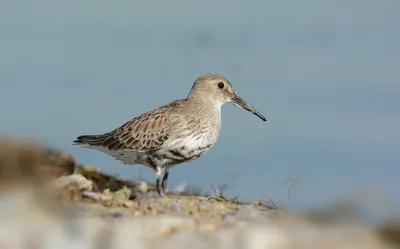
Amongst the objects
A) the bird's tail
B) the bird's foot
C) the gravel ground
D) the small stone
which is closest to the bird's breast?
the bird's foot

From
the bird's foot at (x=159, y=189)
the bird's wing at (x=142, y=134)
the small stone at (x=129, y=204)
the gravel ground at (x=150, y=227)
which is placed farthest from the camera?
the bird's wing at (x=142, y=134)

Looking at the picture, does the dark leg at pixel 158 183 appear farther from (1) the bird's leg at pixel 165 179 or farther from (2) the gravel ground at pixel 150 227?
(2) the gravel ground at pixel 150 227

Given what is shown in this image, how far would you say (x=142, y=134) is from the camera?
1571cm

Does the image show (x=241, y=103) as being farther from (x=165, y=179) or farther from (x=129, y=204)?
(x=129, y=204)

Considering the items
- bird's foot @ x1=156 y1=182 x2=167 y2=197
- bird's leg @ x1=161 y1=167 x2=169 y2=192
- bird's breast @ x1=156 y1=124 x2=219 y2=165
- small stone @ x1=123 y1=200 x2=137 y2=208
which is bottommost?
small stone @ x1=123 y1=200 x2=137 y2=208

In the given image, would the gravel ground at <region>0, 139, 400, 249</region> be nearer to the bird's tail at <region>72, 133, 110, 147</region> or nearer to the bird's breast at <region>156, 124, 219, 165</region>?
the bird's breast at <region>156, 124, 219, 165</region>

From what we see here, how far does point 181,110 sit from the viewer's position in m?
15.9

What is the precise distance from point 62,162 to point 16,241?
396cm

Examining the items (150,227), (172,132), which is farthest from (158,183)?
(150,227)

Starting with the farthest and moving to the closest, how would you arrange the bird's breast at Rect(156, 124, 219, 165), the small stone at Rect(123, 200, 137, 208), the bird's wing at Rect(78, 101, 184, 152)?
the bird's wing at Rect(78, 101, 184, 152) → the bird's breast at Rect(156, 124, 219, 165) → the small stone at Rect(123, 200, 137, 208)

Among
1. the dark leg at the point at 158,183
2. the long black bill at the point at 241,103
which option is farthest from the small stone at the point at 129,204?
the long black bill at the point at 241,103

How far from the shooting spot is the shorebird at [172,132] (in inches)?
600

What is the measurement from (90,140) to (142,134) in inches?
50.8

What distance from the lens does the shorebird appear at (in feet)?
50.0
